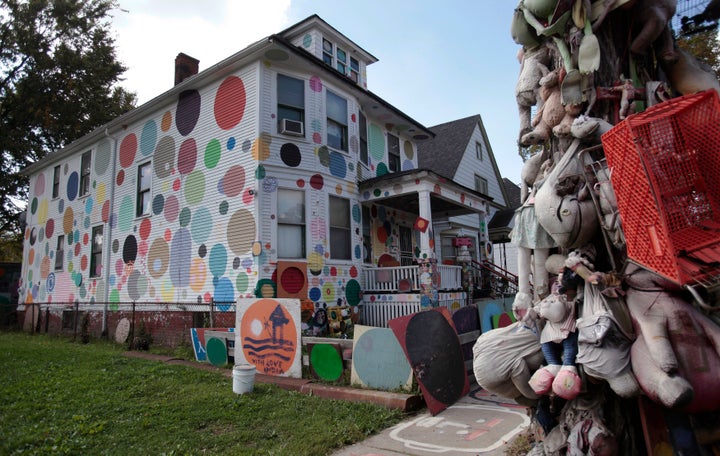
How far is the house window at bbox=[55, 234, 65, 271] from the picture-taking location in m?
17.7

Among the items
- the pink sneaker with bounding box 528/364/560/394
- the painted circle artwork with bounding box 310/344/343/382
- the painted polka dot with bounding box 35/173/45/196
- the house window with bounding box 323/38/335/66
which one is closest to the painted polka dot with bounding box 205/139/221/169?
the house window with bounding box 323/38/335/66

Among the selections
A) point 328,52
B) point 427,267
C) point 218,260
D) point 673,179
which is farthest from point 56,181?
point 673,179

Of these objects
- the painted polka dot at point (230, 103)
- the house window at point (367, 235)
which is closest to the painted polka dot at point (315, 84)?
the painted polka dot at point (230, 103)

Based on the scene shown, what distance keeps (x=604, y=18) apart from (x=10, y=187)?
3018cm

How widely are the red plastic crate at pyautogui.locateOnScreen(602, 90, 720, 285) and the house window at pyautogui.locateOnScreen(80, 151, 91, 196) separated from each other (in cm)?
1893

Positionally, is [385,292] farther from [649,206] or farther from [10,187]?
[10,187]

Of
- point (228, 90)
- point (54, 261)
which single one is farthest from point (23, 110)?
point (228, 90)

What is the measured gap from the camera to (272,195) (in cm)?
1081

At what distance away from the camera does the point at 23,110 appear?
22547mm

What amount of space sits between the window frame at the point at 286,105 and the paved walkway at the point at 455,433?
8.13m

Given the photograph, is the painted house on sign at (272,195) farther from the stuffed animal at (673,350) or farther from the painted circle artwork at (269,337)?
the stuffed animal at (673,350)

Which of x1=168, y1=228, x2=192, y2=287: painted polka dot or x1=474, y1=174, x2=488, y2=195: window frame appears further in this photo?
x1=474, y1=174, x2=488, y2=195: window frame

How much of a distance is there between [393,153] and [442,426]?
11.4 m

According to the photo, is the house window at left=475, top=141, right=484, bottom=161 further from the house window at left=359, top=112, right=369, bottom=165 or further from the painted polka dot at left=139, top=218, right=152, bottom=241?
the painted polka dot at left=139, top=218, right=152, bottom=241
